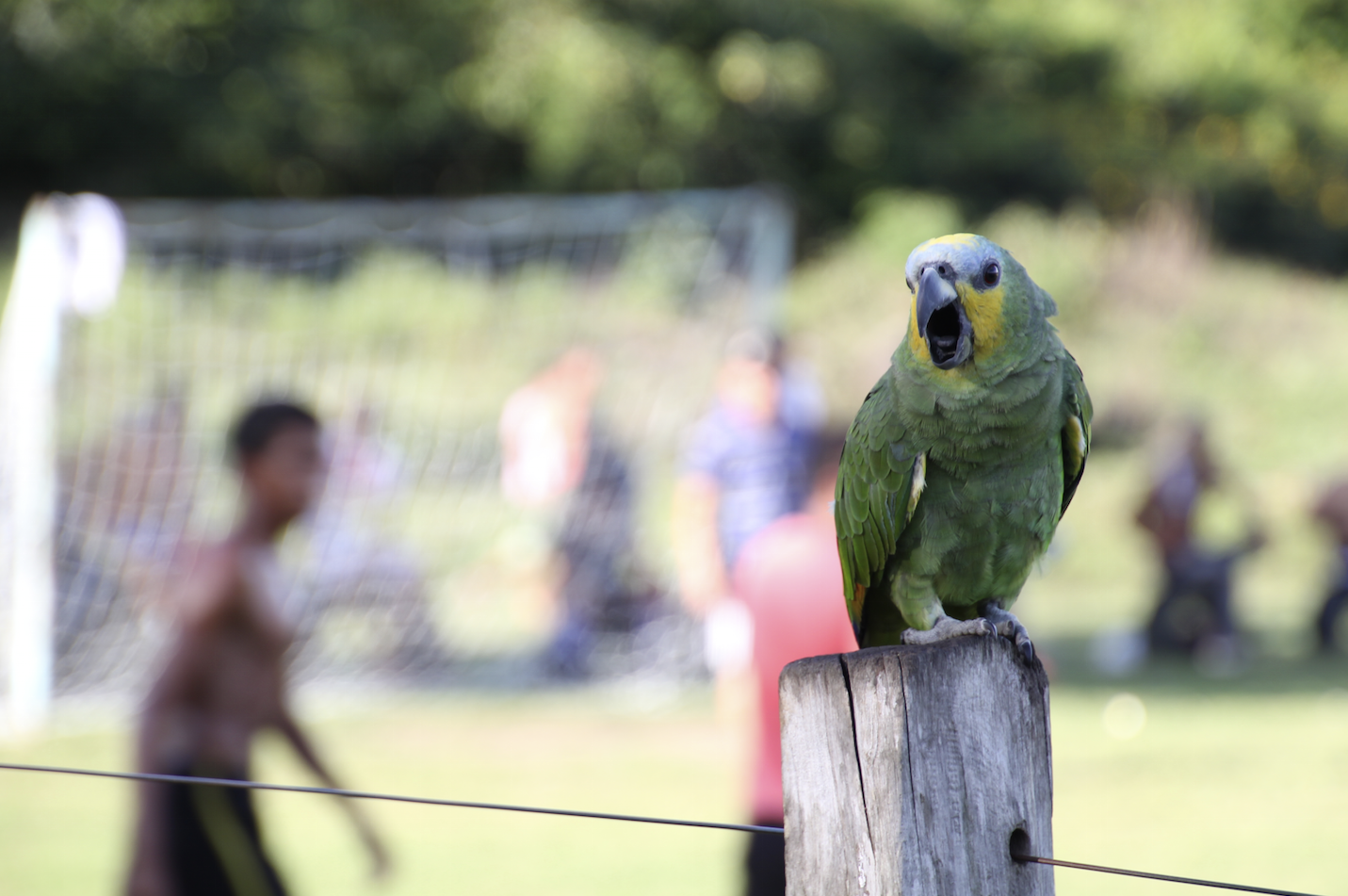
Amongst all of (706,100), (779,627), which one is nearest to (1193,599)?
(779,627)

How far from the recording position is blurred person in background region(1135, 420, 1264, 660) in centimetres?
836

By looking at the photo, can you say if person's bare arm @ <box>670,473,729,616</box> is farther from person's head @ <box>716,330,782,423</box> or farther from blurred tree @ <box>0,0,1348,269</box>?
blurred tree @ <box>0,0,1348,269</box>

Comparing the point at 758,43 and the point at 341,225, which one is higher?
the point at 758,43

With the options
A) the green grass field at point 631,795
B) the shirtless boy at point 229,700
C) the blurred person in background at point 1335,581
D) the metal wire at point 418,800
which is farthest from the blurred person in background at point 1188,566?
the metal wire at point 418,800

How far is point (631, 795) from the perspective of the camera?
559 cm

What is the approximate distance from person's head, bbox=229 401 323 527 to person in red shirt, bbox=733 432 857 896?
3.97 ft

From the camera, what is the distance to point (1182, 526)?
862 cm

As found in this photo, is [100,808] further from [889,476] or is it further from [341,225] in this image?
[341,225]

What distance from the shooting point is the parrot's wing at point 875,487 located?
1.87 meters

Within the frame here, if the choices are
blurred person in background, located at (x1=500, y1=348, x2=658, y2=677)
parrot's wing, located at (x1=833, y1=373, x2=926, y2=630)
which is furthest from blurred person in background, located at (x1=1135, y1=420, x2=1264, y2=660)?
parrot's wing, located at (x1=833, y1=373, x2=926, y2=630)

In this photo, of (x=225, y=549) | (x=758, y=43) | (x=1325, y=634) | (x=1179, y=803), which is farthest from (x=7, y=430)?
(x=758, y=43)

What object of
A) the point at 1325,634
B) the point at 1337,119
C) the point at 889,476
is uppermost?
the point at 1337,119

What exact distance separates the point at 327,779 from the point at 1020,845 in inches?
86.0

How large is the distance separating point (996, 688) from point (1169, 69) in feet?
77.8
